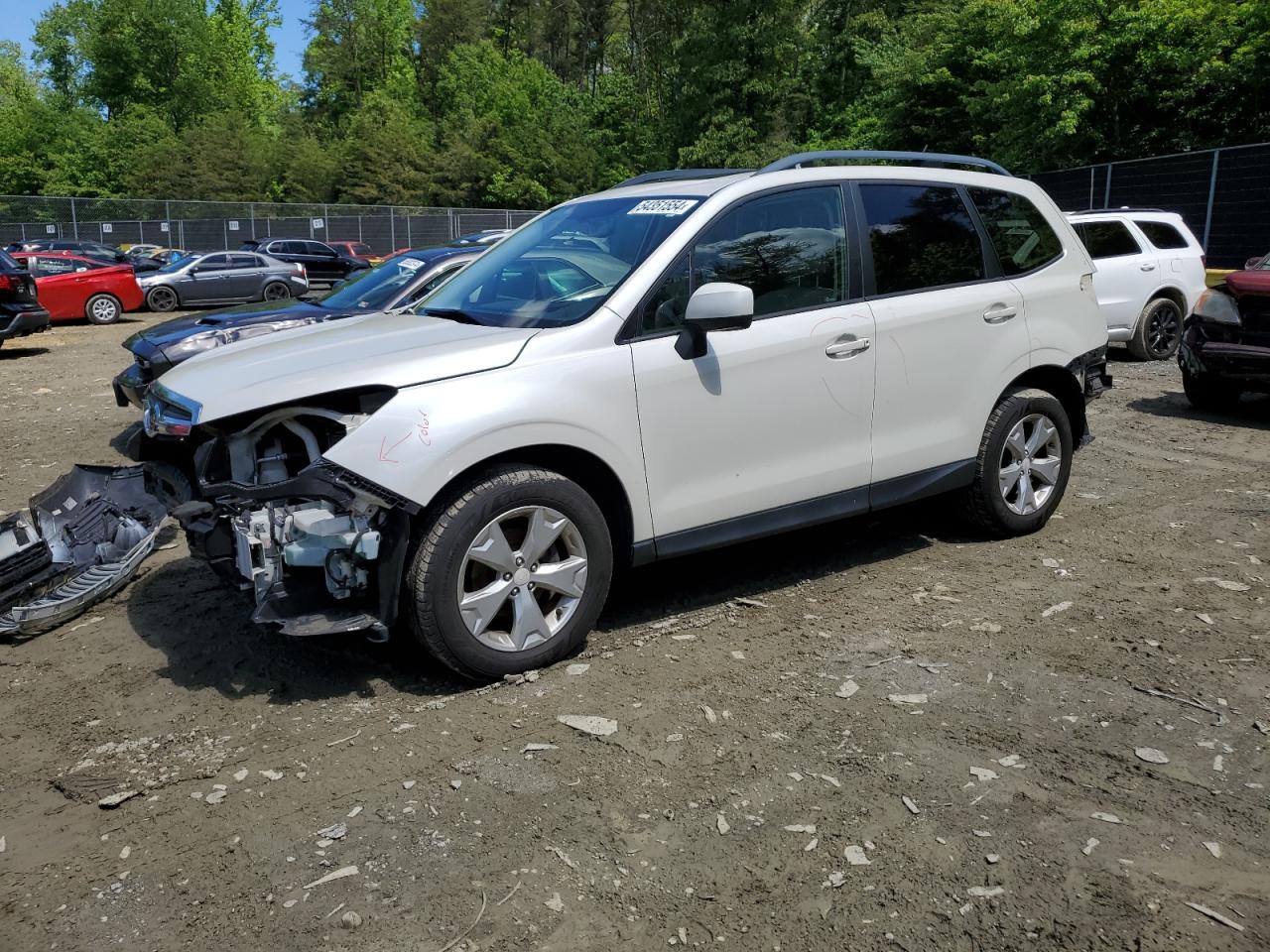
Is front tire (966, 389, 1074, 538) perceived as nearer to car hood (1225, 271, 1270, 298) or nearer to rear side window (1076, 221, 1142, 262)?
car hood (1225, 271, 1270, 298)

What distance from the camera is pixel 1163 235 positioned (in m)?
12.3

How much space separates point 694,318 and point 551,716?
1.61 m

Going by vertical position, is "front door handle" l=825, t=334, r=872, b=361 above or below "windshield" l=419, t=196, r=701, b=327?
below

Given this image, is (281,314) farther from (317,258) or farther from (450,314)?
(317,258)

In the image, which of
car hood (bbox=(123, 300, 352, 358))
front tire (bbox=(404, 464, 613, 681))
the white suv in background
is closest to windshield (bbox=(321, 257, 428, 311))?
car hood (bbox=(123, 300, 352, 358))

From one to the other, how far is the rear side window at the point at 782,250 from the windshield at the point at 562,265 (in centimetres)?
20

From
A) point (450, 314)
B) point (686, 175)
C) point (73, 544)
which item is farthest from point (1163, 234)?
point (73, 544)

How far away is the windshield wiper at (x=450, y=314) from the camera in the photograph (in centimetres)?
459

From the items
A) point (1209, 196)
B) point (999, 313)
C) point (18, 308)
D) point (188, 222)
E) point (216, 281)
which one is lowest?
point (18, 308)

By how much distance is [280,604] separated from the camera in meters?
3.77

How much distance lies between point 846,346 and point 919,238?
83 cm

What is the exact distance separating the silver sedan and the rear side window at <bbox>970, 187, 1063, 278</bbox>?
2109 centimetres

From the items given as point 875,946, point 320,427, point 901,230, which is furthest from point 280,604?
point 901,230

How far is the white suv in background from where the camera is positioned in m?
11.9
